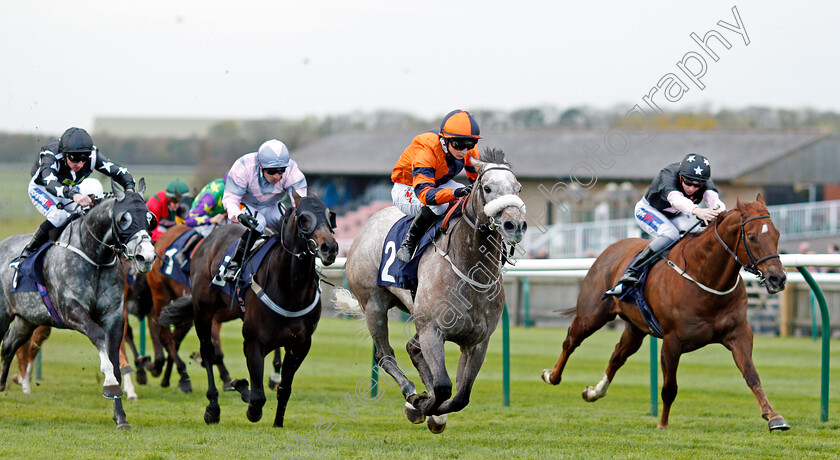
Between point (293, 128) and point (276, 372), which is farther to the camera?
point (293, 128)

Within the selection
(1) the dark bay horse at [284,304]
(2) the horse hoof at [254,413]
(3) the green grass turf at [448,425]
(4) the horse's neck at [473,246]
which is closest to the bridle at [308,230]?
(1) the dark bay horse at [284,304]

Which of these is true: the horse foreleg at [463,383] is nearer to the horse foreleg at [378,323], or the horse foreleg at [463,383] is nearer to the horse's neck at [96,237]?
the horse foreleg at [378,323]

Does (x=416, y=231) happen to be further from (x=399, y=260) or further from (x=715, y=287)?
(x=715, y=287)

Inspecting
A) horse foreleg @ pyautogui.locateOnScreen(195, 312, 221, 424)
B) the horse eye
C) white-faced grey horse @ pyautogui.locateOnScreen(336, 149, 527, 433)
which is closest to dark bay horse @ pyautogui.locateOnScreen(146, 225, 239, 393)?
horse foreleg @ pyautogui.locateOnScreen(195, 312, 221, 424)

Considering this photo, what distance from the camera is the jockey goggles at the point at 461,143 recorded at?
631 cm

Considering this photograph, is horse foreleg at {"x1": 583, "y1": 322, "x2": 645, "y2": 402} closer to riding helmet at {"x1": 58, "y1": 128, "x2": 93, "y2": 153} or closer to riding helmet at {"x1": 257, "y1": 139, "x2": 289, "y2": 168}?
riding helmet at {"x1": 257, "y1": 139, "x2": 289, "y2": 168}

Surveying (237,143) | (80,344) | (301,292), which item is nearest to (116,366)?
(301,292)

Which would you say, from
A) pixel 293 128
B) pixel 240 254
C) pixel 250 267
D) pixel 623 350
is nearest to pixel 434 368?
pixel 250 267

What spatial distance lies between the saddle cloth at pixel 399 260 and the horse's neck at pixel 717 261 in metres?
2.11

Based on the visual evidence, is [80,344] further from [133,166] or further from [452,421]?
[133,166]

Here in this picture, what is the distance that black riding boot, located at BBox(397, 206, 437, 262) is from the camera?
253 inches

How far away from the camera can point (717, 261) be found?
7195 millimetres

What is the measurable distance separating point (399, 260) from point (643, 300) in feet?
7.31

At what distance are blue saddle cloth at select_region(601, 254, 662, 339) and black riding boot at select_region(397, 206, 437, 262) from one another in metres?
2.18
